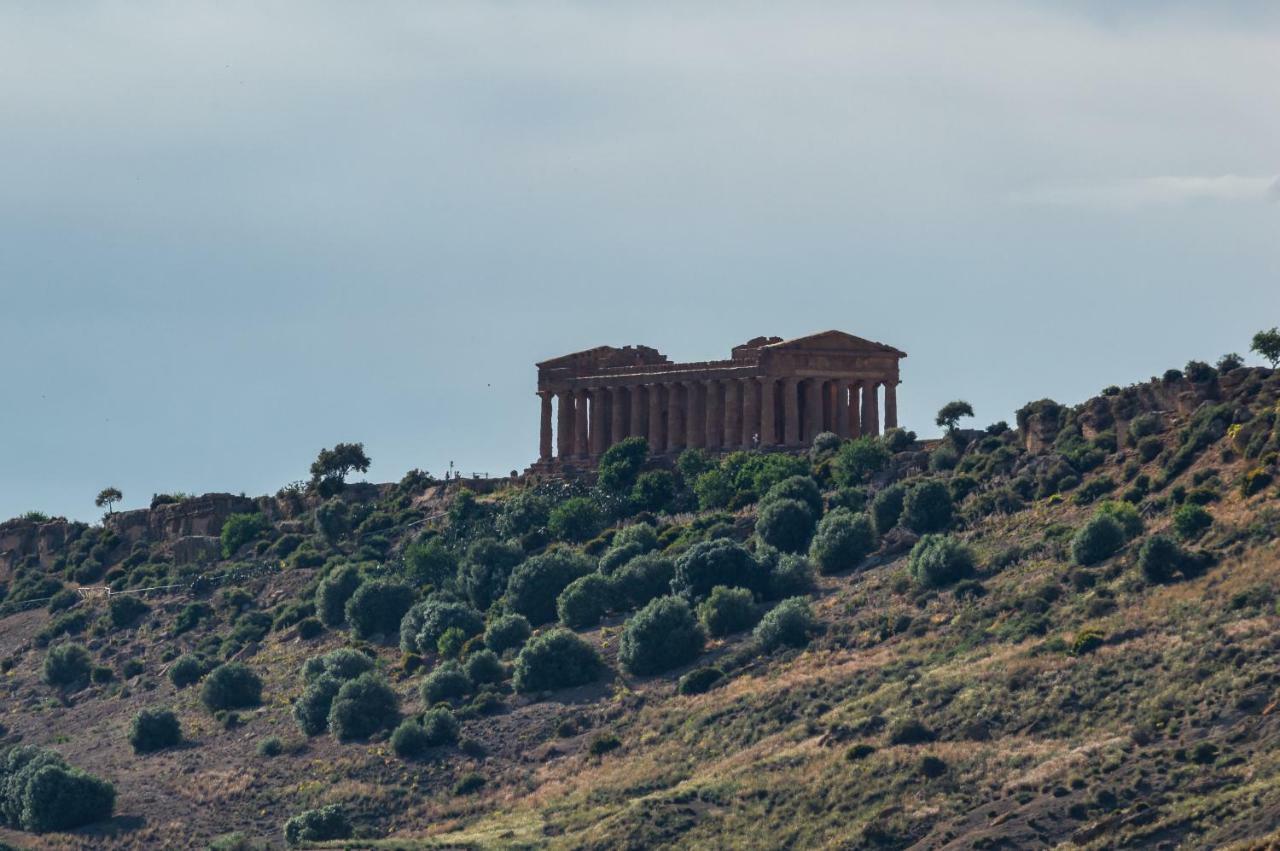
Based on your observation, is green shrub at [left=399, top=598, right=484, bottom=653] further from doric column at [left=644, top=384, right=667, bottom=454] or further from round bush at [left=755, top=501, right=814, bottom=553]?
doric column at [left=644, top=384, right=667, bottom=454]

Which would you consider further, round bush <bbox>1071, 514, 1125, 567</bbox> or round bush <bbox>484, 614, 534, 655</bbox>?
round bush <bbox>484, 614, 534, 655</bbox>

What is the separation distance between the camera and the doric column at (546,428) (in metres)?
174

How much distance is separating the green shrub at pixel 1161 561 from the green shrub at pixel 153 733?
1787 inches

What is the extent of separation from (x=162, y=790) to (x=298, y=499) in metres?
57.3

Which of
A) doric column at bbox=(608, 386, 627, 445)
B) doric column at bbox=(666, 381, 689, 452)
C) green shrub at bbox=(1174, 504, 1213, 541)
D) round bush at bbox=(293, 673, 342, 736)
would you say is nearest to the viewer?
green shrub at bbox=(1174, 504, 1213, 541)

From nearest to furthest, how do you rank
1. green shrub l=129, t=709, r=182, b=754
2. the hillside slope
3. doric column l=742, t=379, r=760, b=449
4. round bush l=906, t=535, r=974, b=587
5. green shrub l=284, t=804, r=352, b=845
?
the hillside slope → green shrub l=284, t=804, r=352, b=845 → round bush l=906, t=535, r=974, b=587 → green shrub l=129, t=709, r=182, b=754 → doric column l=742, t=379, r=760, b=449

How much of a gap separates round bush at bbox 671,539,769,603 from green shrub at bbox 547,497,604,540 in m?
17.9

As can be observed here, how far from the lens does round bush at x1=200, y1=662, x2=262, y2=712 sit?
459 feet

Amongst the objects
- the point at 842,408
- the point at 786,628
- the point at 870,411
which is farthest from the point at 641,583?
the point at 870,411

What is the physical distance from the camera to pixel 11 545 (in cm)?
19425

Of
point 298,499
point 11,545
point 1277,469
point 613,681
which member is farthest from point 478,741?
point 11,545

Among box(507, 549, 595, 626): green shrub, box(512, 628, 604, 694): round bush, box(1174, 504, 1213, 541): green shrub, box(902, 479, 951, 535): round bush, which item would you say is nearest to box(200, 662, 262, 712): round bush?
box(507, 549, 595, 626): green shrub

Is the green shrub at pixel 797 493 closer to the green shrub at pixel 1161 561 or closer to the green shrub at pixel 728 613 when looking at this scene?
the green shrub at pixel 728 613

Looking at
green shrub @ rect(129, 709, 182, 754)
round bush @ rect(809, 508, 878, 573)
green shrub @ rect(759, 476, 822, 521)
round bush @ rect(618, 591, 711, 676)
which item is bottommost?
green shrub @ rect(129, 709, 182, 754)
